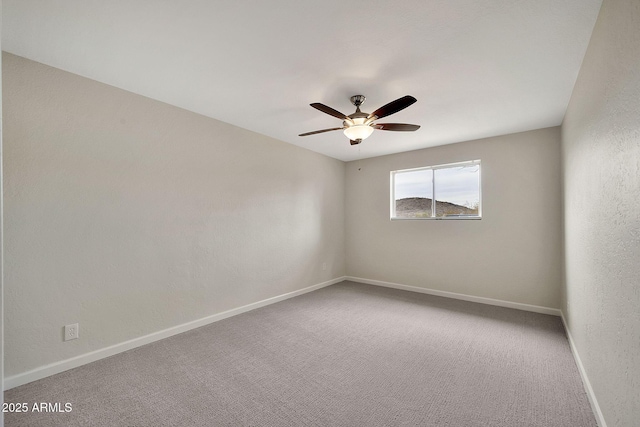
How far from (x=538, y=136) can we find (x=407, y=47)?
2.73 meters

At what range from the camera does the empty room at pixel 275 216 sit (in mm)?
1659

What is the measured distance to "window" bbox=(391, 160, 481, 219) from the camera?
4133 mm

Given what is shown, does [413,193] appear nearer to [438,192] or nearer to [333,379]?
[438,192]

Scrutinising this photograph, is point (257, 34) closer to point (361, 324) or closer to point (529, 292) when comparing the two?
point (361, 324)

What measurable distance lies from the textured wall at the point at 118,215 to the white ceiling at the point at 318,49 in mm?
332

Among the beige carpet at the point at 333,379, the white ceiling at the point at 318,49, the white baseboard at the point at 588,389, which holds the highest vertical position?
the white ceiling at the point at 318,49

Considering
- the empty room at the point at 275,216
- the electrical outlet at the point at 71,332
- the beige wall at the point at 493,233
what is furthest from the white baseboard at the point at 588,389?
the electrical outlet at the point at 71,332

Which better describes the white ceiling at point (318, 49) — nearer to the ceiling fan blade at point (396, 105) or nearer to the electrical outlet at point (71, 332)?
the ceiling fan blade at point (396, 105)

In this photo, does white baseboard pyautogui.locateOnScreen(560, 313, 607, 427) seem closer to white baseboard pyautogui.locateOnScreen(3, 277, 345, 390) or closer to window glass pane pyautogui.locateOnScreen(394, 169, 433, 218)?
window glass pane pyautogui.locateOnScreen(394, 169, 433, 218)

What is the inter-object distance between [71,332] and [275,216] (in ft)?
7.98

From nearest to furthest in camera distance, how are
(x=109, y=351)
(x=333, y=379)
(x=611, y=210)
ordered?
(x=611, y=210)
(x=333, y=379)
(x=109, y=351)

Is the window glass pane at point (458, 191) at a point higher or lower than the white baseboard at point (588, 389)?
higher

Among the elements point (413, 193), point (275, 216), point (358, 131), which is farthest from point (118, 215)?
point (413, 193)

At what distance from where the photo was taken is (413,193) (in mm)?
4754
